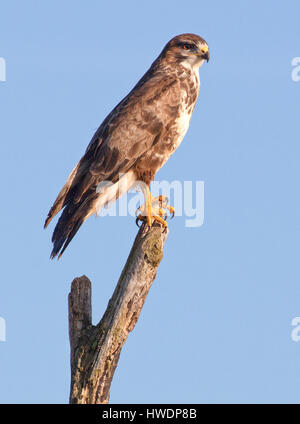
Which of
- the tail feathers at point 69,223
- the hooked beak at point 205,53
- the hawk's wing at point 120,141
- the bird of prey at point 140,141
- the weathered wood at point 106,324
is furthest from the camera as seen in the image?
the hooked beak at point 205,53

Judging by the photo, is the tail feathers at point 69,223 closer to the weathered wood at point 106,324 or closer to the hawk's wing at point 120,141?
the hawk's wing at point 120,141

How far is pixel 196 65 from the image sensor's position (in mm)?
11125

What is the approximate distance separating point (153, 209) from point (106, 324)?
222cm

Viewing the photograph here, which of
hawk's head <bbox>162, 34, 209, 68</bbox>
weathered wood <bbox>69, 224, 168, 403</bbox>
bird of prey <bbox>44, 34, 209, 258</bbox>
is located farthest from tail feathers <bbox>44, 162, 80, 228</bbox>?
hawk's head <bbox>162, 34, 209, 68</bbox>

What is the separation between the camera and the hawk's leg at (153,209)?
10016mm

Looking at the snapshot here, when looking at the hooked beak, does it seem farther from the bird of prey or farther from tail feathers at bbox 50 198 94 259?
tail feathers at bbox 50 198 94 259

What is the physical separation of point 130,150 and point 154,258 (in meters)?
2.17

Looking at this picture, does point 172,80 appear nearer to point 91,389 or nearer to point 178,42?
point 178,42

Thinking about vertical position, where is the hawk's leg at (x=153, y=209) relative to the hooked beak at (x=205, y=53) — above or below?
below

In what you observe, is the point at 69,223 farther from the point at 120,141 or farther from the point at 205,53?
the point at 205,53

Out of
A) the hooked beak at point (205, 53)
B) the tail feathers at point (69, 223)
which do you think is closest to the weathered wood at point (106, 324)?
the tail feathers at point (69, 223)

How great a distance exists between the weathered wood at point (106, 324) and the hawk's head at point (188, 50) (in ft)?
10.5

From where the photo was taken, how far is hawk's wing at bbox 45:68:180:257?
9945 millimetres
